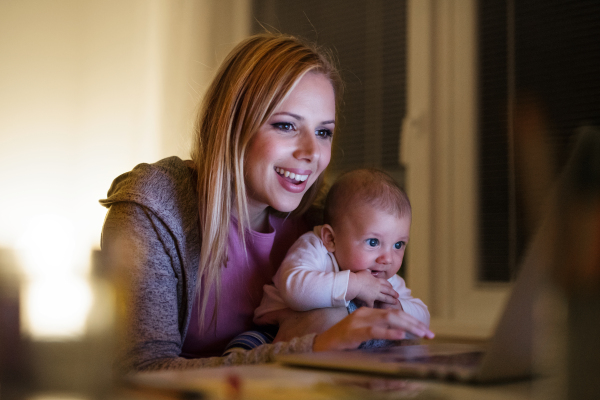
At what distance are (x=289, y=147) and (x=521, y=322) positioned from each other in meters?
0.84

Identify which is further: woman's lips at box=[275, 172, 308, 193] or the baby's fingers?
woman's lips at box=[275, 172, 308, 193]

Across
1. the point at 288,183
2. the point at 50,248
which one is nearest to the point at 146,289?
the point at 288,183

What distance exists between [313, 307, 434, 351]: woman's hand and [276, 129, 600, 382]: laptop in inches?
5.5

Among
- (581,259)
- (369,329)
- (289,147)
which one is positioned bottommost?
(369,329)

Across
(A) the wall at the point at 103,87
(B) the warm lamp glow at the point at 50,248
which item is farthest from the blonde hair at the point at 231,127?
(B) the warm lamp glow at the point at 50,248

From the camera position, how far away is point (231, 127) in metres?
1.30

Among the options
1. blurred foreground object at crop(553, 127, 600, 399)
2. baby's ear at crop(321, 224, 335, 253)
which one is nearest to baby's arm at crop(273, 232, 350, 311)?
baby's ear at crop(321, 224, 335, 253)

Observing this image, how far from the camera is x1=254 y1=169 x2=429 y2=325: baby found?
3.72 ft

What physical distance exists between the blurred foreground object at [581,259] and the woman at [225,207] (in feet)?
2.15

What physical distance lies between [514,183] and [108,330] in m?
2.08

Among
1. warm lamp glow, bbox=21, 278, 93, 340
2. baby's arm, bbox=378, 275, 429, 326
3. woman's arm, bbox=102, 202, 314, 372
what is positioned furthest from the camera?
warm lamp glow, bbox=21, 278, 93, 340

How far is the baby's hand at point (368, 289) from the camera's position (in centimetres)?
114

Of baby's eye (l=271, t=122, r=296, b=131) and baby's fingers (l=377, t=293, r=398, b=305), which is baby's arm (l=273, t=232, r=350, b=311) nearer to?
baby's fingers (l=377, t=293, r=398, b=305)

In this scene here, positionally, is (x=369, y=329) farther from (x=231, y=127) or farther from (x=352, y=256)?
(x=231, y=127)
